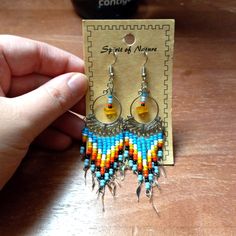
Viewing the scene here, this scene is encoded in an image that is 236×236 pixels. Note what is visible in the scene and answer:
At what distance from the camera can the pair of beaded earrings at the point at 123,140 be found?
0.55 metres

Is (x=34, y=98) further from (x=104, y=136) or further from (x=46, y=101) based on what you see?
(x=104, y=136)

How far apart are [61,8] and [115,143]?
1.46ft

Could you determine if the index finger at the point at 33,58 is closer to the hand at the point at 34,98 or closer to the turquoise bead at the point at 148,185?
the hand at the point at 34,98

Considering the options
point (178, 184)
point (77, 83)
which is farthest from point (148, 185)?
point (77, 83)

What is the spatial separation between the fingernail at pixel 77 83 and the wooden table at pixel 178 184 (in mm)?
105

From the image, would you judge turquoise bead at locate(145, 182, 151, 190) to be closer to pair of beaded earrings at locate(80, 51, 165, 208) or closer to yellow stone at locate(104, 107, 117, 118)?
A: pair of beaded earrings at locate(80, 51, 165, 208)

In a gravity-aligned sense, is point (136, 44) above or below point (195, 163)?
above

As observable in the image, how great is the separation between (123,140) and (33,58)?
19cm

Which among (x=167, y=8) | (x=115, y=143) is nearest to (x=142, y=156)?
(x=115, y=143)

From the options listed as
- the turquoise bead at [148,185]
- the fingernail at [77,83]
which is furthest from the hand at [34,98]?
the turquoise bead at [148,185]

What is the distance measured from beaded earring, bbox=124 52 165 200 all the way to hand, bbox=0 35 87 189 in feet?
0.27

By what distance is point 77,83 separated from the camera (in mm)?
540

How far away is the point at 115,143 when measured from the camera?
57 centimetres

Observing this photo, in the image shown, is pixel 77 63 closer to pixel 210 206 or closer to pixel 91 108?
pixel 91 108
